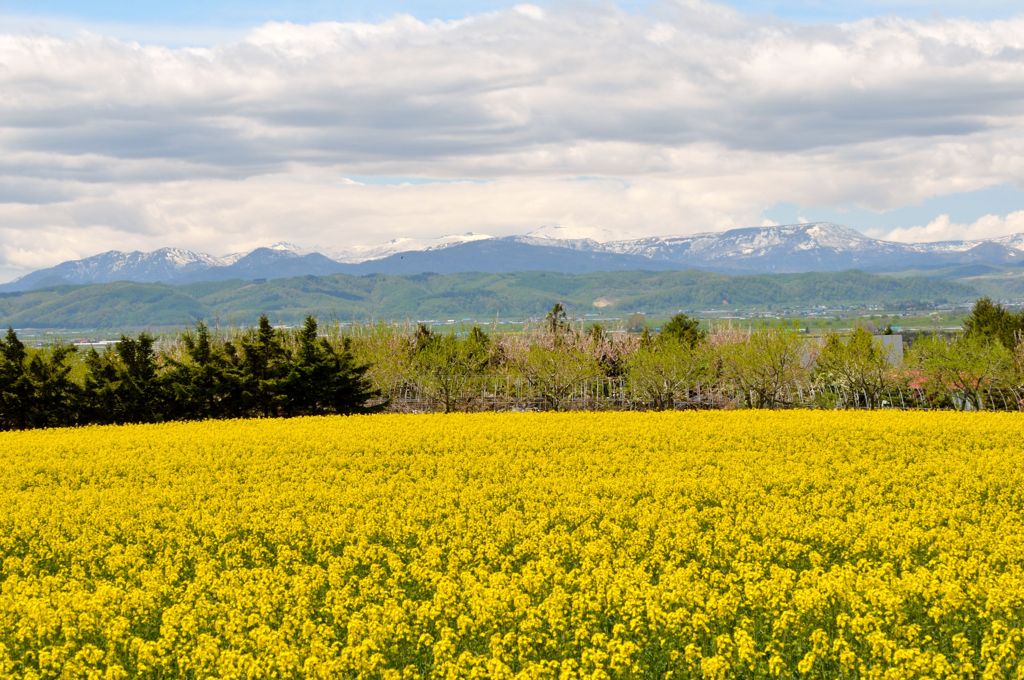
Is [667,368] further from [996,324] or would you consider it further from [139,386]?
[139,386]

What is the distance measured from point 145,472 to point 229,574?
61.7 ft

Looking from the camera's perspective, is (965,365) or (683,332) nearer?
(965,365)

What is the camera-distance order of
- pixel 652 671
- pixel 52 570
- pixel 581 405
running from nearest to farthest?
pixel 652 671, pixel 52 570, pixel 581 405

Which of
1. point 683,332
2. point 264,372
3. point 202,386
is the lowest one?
point 202,386

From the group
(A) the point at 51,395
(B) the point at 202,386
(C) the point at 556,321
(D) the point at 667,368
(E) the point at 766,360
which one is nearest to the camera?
(A) the point at 51,395

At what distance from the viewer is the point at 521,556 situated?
976 inches

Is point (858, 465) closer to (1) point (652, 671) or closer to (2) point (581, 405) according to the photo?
(1) point (652, 671)

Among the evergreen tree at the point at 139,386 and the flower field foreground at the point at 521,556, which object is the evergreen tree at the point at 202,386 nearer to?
the evergreen tree at the point at 139,386

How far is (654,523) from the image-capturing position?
27.5 m

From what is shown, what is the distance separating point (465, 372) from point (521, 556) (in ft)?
239

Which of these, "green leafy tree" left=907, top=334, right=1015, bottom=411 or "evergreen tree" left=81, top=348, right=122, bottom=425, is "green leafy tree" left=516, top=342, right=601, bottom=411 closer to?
"green leafy tree" left=907, top=334, right=1015, bottom=411

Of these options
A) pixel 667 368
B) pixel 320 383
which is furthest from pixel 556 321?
pixel 320 383

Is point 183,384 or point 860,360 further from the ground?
point 183,384

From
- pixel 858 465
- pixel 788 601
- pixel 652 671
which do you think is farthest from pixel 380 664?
pixel 858 465
